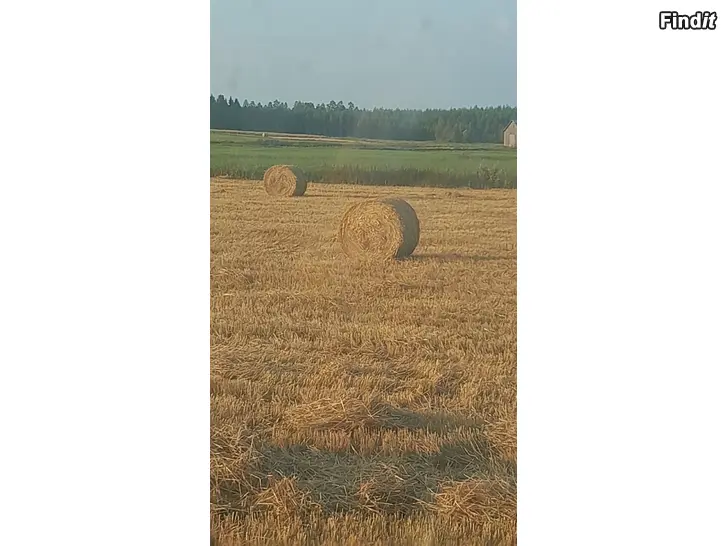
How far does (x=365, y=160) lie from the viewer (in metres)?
3.35

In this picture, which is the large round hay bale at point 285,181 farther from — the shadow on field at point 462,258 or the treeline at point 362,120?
the shadow on field at point 462,258

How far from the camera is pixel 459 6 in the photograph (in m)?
3.27

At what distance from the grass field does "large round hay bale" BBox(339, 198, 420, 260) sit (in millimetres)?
38

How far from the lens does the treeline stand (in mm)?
3287

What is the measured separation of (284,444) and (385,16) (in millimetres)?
1555

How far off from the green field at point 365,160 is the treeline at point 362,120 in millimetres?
26

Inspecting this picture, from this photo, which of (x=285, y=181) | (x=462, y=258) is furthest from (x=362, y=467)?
(x=285, y=181)

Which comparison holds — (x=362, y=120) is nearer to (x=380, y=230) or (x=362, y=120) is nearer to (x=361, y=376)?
(x=380, y=230)

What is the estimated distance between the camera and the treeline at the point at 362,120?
3.29m

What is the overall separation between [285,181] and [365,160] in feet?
0.98
